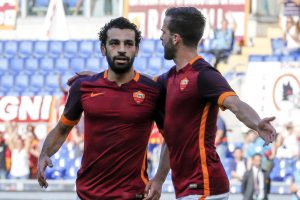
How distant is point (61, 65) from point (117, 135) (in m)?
14.3

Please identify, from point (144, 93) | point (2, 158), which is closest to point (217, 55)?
point (2, 158)

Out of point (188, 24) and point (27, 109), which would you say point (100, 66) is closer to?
point (27, 109)

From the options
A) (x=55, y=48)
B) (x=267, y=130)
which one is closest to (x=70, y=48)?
(x=55, y=48)

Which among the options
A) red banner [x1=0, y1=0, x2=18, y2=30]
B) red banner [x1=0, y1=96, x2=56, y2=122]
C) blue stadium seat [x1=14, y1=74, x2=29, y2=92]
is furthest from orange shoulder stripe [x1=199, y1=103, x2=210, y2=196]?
red banner [x1=0, y1=0, x2=18, y2=30]

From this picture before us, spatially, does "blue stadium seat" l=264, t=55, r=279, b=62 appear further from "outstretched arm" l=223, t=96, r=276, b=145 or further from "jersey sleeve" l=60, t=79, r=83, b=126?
"outstretched arm" l=223, t=96, r=276, b=145

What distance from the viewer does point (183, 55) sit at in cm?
565

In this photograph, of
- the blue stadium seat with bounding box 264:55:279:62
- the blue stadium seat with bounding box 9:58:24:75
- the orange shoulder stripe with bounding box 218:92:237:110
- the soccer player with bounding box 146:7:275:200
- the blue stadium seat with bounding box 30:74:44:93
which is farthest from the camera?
the blue stadium seat with bounding box 9:58:24:75

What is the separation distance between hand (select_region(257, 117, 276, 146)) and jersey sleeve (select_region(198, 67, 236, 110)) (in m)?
0.42

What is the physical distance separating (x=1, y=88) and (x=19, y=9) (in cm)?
215

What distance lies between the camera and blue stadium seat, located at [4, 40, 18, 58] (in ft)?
67.3

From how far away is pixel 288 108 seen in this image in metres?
17.4

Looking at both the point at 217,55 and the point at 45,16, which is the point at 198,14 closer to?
the point at 217,55

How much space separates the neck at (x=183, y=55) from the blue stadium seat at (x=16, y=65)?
14.9 meters

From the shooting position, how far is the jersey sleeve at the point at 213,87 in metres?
5.30
